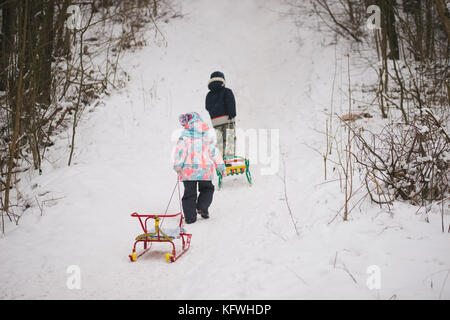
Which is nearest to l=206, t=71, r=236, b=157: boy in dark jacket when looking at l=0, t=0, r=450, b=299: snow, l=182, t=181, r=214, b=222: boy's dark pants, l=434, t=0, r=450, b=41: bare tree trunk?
l=0, t=0, r=450, b=299: snow

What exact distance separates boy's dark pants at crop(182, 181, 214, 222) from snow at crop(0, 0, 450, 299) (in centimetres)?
20

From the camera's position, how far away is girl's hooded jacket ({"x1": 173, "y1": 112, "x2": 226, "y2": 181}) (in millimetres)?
5039

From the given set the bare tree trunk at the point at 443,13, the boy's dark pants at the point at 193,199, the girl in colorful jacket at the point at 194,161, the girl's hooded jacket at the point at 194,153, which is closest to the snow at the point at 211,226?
the boy's dark pants at the point at 193,199

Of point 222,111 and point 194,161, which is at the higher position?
point 222,111

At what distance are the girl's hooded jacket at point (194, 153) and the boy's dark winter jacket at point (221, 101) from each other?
1.84 m

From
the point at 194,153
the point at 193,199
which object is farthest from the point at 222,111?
the point at 193,199

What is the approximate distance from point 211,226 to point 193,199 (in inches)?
20.7

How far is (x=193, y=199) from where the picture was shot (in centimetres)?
517

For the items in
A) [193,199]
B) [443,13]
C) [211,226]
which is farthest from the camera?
[193,199]

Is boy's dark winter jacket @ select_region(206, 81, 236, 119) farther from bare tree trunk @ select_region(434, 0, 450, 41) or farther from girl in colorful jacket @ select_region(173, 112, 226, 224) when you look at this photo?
bare tree trunk @ select_region(434, 0, 450, 41)

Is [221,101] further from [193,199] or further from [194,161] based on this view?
[193,199]
